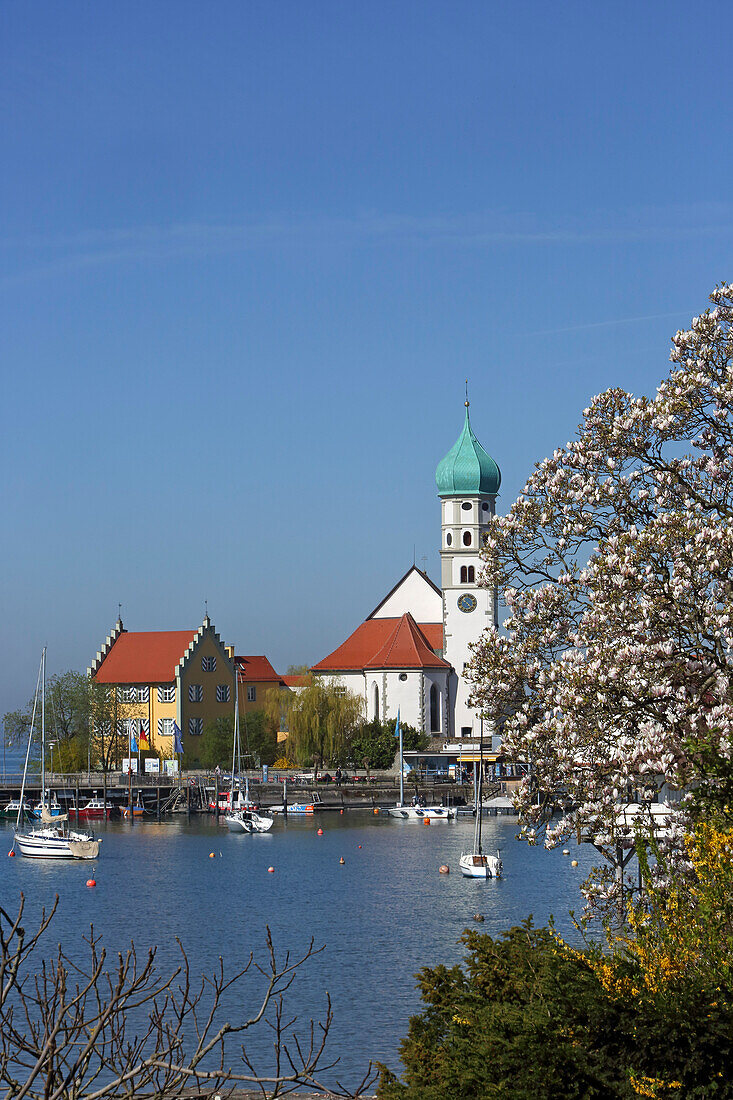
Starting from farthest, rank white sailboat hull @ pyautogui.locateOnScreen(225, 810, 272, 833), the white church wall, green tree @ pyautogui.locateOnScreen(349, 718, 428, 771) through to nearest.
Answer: the white church wall, green tree @ pyautogui.locateOnScreen(349, 718, 428, 771), white sailboat hull @ pyautogui.locateOnScreen(225, 810, 272, 833)

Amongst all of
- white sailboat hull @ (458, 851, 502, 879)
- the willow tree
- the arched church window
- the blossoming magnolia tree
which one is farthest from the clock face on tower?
the blossoming magnolia tree

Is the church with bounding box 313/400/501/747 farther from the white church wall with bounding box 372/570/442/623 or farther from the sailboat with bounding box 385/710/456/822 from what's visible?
the sailboat with bounding box 385/710/456/822

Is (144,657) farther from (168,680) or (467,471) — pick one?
(467,471)

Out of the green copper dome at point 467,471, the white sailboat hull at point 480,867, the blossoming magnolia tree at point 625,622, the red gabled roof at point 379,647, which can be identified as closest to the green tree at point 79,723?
the red gabled roof at point 379,647

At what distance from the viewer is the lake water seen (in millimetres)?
A: 38719

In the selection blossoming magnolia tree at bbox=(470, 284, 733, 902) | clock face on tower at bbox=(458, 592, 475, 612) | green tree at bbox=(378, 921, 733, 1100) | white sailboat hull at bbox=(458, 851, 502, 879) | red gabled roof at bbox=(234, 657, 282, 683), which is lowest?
white sailboat hull at bbox=(458, 851, 502, 879)

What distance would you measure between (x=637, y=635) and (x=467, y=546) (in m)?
108

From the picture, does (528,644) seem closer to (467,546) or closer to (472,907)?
(472,907)

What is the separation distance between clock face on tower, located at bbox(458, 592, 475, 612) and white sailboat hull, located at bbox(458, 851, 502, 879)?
56.7 m

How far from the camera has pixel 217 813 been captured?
102 meters

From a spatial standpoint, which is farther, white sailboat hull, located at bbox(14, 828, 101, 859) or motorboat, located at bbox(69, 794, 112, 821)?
motorboat, located at bbox(69, 794, 112, 821)

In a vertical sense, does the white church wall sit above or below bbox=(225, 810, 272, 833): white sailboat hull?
above

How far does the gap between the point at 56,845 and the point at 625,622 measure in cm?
6691

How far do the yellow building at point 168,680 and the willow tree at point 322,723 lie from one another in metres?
9.72
